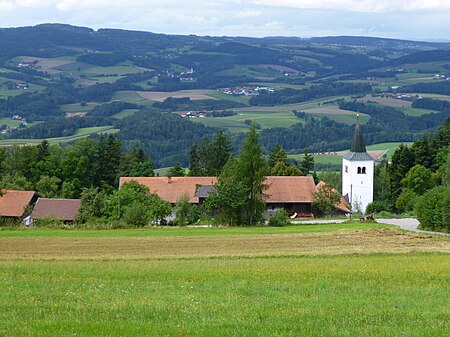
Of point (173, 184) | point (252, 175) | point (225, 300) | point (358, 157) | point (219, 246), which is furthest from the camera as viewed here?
point (358, 157)

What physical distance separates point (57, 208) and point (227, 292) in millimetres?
50116

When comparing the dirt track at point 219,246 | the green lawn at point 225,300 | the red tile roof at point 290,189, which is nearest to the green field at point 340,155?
the red tile roof at point 290,189

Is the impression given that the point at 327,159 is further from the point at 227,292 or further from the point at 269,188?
the point at 227,292

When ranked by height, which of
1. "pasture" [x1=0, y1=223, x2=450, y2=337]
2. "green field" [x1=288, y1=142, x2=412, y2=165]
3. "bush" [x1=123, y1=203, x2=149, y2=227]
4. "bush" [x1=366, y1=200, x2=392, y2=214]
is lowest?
"green field" [x1=288, y1=142, x2=412, y2=165]

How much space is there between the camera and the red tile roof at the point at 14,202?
219 ft

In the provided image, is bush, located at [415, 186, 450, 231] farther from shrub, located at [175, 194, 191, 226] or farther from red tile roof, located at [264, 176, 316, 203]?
red tile roof, located at [264, 176, 316, 203]

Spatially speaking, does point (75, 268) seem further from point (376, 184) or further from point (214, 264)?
point (376, 184)

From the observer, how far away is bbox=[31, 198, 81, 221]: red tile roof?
64.6m

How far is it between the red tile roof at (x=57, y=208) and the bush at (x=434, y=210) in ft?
88.4

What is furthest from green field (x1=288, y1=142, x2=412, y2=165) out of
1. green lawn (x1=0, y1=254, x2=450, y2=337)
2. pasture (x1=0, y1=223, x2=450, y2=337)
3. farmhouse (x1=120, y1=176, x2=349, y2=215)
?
green lawn (x1=0, y1=254, x2=450, y2=337)

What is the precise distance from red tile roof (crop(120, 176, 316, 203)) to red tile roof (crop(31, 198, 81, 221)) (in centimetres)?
947

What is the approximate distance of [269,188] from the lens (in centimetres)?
7556

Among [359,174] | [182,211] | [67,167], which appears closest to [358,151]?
[359,174]

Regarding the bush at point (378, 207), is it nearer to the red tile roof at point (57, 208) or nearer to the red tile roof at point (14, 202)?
the red tile roof at point (57, 208)
